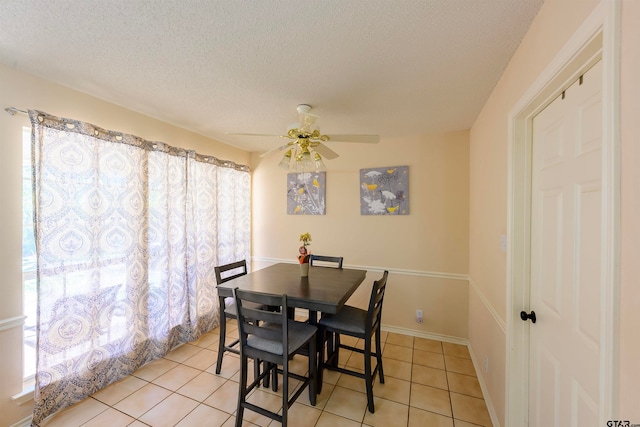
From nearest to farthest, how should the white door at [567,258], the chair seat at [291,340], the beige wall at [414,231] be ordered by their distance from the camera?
the white door at [567,258], the chair seat at [291,340], the beige wall at [414,231]

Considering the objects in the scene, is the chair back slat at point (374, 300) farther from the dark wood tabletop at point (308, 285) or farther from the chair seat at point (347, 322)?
the dark wood tabletop at point (308, 285)

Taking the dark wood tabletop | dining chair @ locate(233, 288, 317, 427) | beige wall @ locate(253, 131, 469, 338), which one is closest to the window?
the dark wood tabletop

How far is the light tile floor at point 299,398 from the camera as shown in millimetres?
1773

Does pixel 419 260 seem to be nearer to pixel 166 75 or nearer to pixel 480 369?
pixel 480 369

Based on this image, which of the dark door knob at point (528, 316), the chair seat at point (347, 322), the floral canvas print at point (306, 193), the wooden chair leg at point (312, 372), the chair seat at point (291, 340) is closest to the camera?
the dark door knob at point (528, 316)

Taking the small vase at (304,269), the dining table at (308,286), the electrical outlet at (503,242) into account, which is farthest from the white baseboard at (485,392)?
the small vase at (304,269)

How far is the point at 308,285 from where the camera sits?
2154 mm

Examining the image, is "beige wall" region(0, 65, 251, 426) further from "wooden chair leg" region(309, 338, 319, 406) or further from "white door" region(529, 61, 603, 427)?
"white door" region(529, 61, 603, 427)

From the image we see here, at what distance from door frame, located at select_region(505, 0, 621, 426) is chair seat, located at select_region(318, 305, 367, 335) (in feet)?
3.17

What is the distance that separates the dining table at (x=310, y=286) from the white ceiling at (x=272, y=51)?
159 centimetres

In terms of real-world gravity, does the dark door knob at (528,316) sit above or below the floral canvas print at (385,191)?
below

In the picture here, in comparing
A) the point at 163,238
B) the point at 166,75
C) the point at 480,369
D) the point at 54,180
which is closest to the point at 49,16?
the point at 166,75

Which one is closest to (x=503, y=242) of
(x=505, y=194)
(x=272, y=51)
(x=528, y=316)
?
(x=505, y=194)

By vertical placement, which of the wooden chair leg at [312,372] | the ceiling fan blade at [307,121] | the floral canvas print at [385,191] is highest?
the ceiling fan blade at [307,121]
